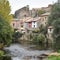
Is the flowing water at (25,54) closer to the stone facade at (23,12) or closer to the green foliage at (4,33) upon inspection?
the green foliage at (4,33)

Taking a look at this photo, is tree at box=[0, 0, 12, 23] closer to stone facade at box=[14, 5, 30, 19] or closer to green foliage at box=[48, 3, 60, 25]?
green foliage at box=[48, 3, 60, 25]

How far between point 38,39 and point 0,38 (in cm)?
1859

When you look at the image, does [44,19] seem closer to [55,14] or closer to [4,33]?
[55,14]

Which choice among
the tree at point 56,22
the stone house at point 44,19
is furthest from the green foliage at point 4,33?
the stone house at point 44,19

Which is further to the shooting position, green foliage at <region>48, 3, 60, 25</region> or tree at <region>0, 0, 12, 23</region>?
tree at <region>0, 0, 12, 23</region>

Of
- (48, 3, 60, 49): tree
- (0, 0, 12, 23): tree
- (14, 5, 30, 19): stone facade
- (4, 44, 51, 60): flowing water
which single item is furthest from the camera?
(14, 5, 30, 19): stone facade

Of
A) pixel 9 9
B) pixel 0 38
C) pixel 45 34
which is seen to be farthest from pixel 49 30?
pixel 0 38

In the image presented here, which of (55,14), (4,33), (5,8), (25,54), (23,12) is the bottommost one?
(25,54)

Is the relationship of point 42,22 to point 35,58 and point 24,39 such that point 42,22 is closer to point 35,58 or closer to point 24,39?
point 24,39

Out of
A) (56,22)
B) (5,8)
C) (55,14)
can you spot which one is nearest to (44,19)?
(5,8)

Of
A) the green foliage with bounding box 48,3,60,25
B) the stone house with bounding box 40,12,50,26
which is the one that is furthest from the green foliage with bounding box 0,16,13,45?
the stone house with bounding box 40,12,50,26

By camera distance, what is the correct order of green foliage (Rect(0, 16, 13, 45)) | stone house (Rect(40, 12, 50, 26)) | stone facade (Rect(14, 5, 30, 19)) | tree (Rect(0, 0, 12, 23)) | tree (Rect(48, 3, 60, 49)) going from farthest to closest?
stone facade (Rect(14, 5, 30, 19)), stone house (Rect(40, 12, 50, 26)), tree (Rect(0, 0, 12, 23)), tree (Rect(48, 3, 60, 49)), green foliage (Rect(0, 16, 13, 45))

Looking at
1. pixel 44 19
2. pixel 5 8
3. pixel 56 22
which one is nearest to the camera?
pixel 56 22

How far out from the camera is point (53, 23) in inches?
1553
